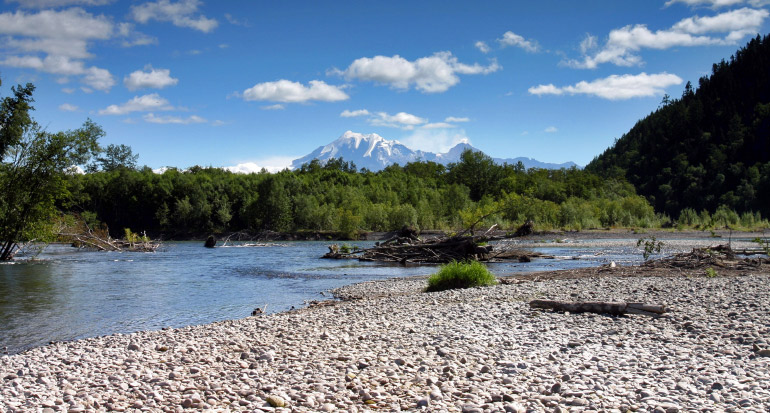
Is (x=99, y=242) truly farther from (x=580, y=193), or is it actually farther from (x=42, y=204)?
(x=580, y=193)

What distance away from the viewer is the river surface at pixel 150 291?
1348 centimetres

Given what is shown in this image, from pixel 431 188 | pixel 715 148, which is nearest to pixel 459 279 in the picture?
pixel 431 188

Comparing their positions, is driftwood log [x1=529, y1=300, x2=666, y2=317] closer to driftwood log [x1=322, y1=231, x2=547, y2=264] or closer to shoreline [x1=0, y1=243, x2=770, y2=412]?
shoreline [x1=0, y1=243, x2=770, y2=412]

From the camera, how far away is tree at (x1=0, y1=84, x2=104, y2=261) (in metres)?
33.3

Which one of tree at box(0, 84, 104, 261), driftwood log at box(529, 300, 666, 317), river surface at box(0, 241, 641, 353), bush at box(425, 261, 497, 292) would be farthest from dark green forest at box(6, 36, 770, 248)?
driftwood log at box(529, 300, 666, 317)

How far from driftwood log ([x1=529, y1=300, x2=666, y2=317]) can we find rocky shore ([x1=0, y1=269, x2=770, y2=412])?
30 centimetres

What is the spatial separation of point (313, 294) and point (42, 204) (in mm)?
24979

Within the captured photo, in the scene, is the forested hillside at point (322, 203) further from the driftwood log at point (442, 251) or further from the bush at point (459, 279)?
the bush at point (459, 279)

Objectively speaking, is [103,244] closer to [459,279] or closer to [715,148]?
[459,279]

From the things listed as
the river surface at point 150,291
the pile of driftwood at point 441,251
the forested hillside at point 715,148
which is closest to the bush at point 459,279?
the river surface at point 150,291

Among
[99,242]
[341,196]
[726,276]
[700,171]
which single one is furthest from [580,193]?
[726,276]

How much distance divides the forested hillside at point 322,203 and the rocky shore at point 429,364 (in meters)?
60.4

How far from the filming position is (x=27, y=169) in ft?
111

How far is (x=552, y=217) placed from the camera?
8019 centimetres
